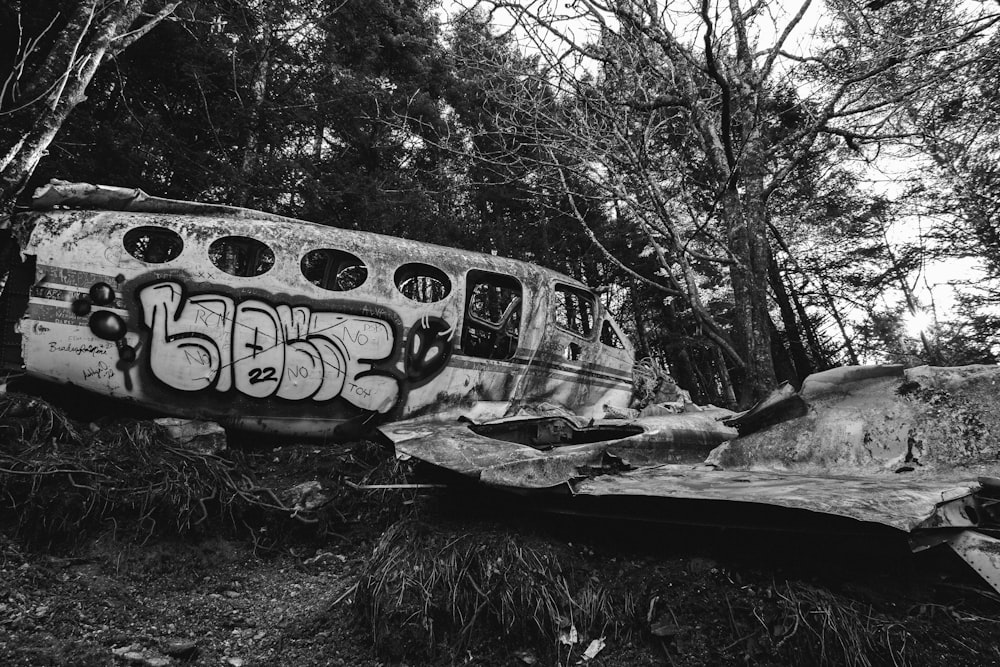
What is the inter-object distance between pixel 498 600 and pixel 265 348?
359cm

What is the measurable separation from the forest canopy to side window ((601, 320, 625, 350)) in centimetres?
128

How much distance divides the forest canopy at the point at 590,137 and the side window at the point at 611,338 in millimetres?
1276

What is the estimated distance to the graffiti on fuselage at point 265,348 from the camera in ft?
15.7

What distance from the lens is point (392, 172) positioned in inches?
520

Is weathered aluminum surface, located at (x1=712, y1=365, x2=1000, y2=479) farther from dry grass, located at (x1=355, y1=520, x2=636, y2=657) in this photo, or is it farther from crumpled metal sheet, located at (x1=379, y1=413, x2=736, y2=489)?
dry grass, located at (x1=355, y1=520, x2=636, y2=657)

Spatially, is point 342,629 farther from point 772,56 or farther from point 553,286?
point 772,56

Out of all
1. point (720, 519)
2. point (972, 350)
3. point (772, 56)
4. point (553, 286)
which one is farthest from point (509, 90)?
point (972, 350)

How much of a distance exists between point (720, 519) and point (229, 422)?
15.2ft

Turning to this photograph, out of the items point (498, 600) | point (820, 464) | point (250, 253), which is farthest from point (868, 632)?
point (250, 253)

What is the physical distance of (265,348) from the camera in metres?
5.11

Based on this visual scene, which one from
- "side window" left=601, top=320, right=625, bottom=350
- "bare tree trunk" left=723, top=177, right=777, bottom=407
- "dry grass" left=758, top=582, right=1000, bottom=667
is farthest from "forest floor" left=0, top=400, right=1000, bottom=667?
"side window" left=601, top=320, right=625, bottom=350

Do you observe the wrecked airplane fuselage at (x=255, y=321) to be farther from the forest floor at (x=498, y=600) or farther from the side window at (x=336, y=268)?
the forest floor at (x=498, y=600)

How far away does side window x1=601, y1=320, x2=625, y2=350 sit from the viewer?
830 cm

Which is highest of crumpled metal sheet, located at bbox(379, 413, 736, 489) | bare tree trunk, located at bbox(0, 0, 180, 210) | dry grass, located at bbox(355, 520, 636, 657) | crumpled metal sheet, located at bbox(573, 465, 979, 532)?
bare tree trunk, located at bbox(0, 0, 180, 210)
